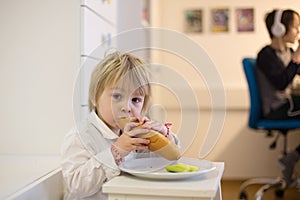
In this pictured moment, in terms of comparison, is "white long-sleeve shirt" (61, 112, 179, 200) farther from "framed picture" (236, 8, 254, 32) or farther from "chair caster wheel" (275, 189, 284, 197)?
"framed picture" (236, 8, 254, 32)

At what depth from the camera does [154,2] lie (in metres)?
3.11

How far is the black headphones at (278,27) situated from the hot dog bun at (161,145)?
5.07 ft

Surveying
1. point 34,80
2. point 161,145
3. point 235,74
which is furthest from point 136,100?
point 235,74

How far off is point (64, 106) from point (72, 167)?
0.58 meters

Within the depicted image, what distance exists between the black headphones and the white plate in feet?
4.82

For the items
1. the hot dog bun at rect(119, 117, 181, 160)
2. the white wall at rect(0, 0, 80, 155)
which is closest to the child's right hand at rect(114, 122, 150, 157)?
the hot dog bun at rect(119, 117, 181, 160)

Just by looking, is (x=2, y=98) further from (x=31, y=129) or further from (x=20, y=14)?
(x=20, y=14)

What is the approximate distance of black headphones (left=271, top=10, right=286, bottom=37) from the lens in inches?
92.0

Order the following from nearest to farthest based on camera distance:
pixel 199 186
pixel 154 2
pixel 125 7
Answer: pixel 199 186
pixel 125 7
pixel 154 2

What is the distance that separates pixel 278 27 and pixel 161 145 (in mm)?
1665

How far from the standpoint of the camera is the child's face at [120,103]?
3.43ft

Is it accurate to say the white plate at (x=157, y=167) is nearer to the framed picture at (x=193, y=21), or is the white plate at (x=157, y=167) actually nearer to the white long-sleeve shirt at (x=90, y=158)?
the white long-sleeve shirt at (x=90, y=158)

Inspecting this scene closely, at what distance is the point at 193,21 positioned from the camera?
3.24 meters

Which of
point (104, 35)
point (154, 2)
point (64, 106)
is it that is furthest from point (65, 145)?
point (154, 2)
